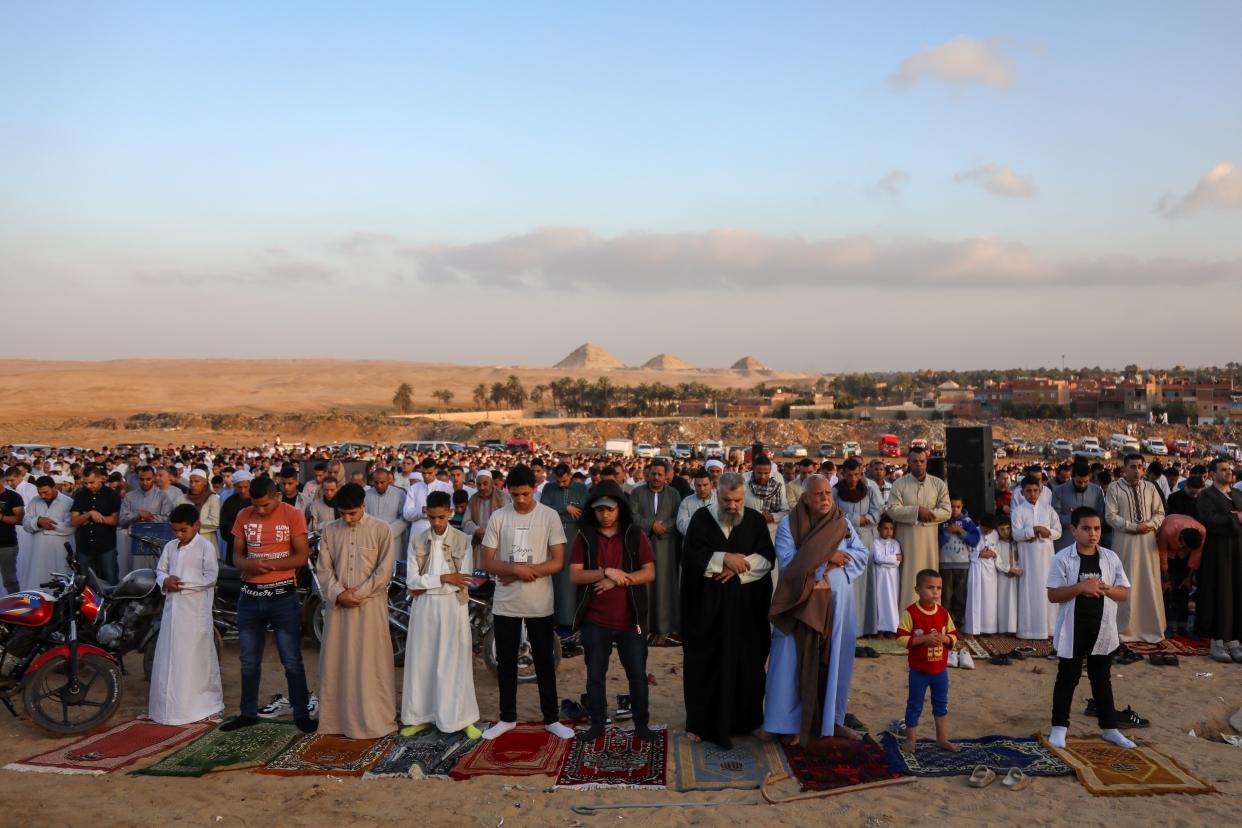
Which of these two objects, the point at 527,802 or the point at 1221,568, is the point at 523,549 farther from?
Answer: the point at 1221,568

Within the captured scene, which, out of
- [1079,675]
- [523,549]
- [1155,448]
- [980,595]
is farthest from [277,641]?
[1155,448]

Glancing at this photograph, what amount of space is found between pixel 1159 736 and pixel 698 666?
2995 mm

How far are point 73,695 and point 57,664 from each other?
9.1 inches

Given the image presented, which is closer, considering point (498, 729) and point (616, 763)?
point (616, 763)

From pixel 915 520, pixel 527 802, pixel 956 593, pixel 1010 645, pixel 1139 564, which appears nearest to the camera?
pixel 527 802

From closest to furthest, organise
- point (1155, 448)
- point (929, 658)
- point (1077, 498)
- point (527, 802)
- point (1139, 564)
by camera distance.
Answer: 1. point (527, 802)
2. point (929, 658)
3. point (1139, 564)
4. point (1077, 498)
5. point (1155, 448)

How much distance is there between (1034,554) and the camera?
26.1ft

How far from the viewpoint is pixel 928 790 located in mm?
4559

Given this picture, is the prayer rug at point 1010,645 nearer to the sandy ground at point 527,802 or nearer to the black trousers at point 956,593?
the black trousers at point 956,593

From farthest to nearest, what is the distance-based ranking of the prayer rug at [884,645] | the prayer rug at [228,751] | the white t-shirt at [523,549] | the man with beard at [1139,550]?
the man with beard at [1139,550] < the prayer rug at [884,645] < the white t-shirt at [523,549] < the prayer rug at [228,751]

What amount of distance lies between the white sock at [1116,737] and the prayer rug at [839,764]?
56.4 inches

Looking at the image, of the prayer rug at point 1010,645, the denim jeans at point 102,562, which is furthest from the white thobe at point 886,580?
the denim jeans at point 102,562

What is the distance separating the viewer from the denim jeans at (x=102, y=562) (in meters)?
8.39

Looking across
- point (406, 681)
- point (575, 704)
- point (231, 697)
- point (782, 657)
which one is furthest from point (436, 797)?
point (231, 697)
